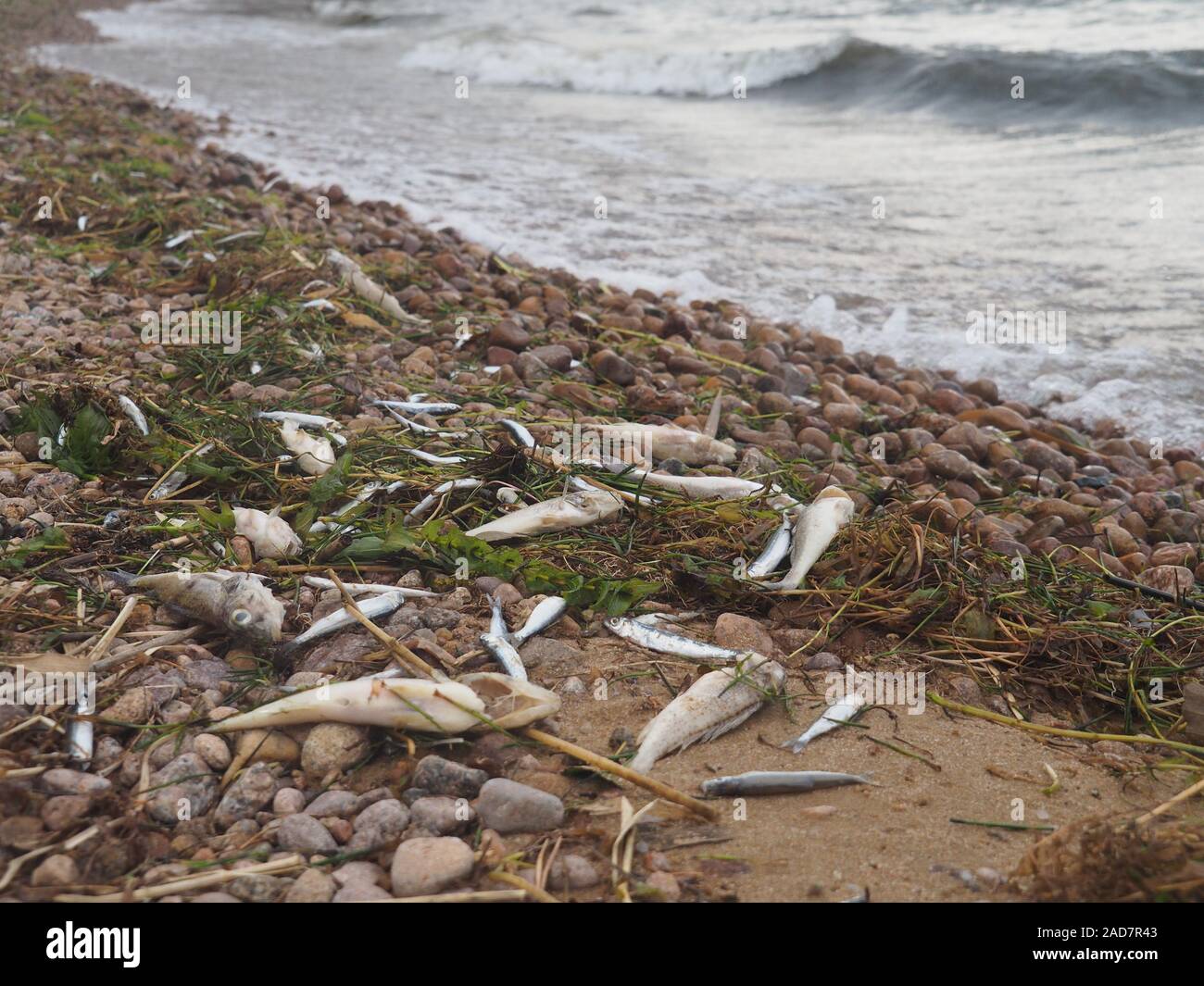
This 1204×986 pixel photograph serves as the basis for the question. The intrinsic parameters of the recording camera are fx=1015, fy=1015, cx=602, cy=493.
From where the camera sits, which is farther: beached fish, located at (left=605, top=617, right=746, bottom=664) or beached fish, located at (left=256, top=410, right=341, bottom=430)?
beached fish, located at (left=256, top=410, right=341, bottom=430)

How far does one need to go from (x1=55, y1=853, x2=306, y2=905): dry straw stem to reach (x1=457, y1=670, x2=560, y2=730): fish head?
25.2 inches

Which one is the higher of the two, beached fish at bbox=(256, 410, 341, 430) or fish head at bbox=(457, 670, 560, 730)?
beached fish at bbox=(256, 410, 341, 430)

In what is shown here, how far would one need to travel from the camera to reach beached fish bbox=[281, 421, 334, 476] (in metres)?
3.92

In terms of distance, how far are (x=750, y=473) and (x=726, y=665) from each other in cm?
145

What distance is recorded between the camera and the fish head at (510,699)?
2701 mm

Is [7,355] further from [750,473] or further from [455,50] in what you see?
[455,50]

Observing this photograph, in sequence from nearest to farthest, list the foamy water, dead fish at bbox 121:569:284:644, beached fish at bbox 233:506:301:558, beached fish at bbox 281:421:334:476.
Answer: dead fish at bbox 121:569:284:644 → beached fish at bbox 233:506:301:558 → beached fish at bbox 281:421:334:476 → the foamy water

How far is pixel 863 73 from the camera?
16031 millimetres

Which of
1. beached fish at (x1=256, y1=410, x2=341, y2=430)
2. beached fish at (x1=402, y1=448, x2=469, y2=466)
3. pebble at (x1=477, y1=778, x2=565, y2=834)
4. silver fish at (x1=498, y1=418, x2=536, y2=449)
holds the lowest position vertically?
pebble at (x1=477, y1=778, x2=565, y2=834)

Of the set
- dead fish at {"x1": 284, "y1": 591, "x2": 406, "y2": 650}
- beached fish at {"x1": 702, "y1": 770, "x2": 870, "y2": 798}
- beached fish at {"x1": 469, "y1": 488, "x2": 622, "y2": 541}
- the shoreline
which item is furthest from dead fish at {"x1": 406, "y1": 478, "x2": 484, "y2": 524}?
beached fish at {"x1": 702, "y1": 770, "x2": 870, "y2": 798}

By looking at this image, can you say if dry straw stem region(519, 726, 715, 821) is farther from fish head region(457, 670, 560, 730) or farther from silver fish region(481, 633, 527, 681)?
silver fish region(481, 633, 527, 681)

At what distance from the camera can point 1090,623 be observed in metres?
3.46

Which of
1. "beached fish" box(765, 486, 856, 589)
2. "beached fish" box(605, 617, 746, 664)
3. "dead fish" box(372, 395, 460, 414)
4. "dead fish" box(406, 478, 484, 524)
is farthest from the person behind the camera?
"dead fish" box(372, 395, 460, 414)
